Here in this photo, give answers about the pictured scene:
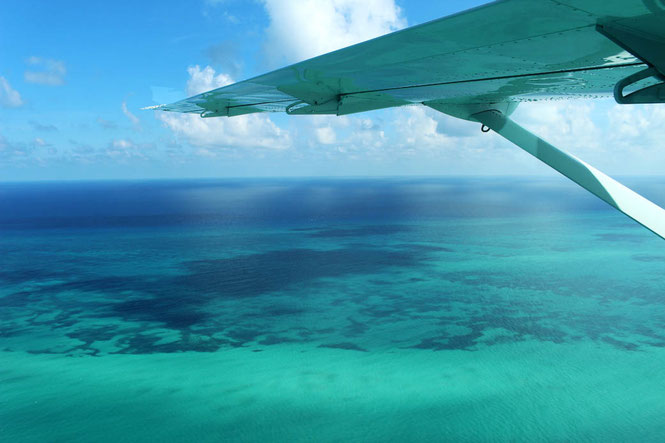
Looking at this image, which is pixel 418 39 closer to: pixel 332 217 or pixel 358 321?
pixel 358 321

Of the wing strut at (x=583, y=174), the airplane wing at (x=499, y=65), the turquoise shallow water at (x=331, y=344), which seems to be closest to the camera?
the airplane wing at (x=499, y=65)

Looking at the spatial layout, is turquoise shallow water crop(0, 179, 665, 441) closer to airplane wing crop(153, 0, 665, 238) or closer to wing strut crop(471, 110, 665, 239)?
wing strut crop(471, 110, 665, 239)

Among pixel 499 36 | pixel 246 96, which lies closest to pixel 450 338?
pixel 246 96

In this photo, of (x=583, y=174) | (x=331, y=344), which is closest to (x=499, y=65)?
(x=583, y=174)

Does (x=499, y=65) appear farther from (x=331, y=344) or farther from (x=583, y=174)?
(x=331, y=344)

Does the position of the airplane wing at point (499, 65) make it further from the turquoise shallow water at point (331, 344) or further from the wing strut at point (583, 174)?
the turquoise shallow water at point (331, 344)

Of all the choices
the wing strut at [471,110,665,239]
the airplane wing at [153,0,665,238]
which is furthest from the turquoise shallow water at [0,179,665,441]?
the airplane wing at [153,0,665,238]

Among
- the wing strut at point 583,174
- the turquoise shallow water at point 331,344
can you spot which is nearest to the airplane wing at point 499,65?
the wing strut at point 583,174
